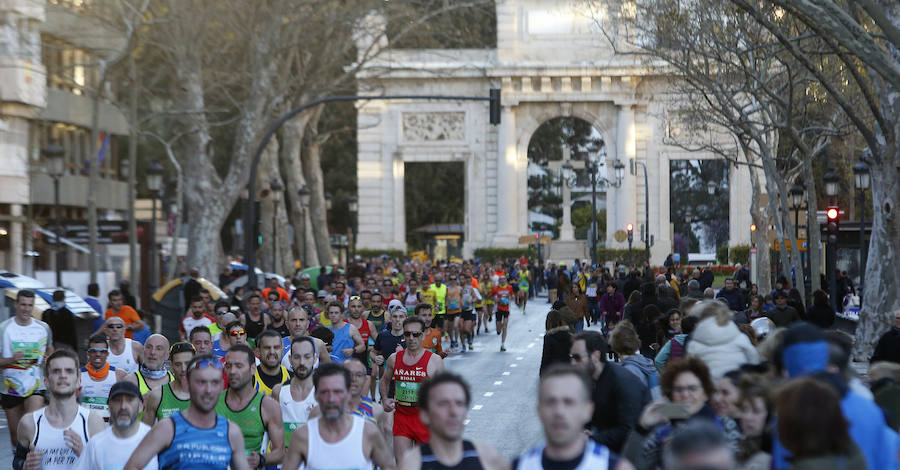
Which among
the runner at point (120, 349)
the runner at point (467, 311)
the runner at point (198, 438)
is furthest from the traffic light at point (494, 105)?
the runner at point (198, 438)

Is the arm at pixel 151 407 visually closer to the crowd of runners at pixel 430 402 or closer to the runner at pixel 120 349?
the crowd of runners at pixel 430 402

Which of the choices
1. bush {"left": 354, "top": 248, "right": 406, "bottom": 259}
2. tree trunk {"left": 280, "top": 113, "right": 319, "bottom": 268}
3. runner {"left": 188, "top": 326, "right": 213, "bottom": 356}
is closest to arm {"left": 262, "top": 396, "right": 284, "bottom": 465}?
runner {"left": 188, "top": 326, "right": 213, "bottom": 356}

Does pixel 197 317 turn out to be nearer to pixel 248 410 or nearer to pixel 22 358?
pixel 22 358

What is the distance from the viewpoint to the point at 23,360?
44.7 ft

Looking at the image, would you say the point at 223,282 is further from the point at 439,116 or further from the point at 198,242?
the point at 439,116

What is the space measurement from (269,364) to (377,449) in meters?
3.73

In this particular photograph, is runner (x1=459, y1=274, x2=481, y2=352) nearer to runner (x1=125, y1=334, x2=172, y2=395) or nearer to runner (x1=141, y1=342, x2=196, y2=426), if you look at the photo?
runner (x1=125, y1=334, x2=172, y2=395)

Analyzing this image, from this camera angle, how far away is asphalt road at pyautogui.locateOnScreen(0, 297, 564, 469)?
49.6ft

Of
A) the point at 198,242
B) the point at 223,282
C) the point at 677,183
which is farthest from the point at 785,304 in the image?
the point at 677,183

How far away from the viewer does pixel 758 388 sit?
6.67 metres

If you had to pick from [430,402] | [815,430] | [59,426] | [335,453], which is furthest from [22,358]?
[815,430]

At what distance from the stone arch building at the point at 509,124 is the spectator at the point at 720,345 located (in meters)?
57.0

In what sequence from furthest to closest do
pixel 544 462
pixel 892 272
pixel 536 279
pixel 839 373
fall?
pixel 536 279
pixel 892 272
pixel 839 373
pixel 544 462

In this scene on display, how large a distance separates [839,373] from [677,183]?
81662mm
